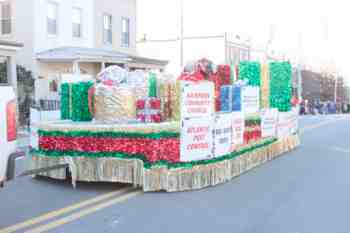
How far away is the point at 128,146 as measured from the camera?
7766 millimetres

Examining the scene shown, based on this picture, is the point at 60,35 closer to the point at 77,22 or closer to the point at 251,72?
the point at 77,22

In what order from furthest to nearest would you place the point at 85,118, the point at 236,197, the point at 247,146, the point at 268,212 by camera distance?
1. the point at 247,146
2. the point at 85,118
3. the point at 236,197
4. the point at 268,212

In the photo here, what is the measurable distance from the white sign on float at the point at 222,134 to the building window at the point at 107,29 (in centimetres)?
1931

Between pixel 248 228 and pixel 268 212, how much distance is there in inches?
32.8

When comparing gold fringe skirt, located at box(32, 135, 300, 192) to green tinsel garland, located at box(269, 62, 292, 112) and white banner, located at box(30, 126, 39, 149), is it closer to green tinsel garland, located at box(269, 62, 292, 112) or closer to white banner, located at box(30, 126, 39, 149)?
white banner, located at box(30, 126, 39, 149)

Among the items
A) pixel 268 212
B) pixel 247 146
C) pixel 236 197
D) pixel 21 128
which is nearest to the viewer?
pixel 268 212

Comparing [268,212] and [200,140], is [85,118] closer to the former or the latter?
[200,140]

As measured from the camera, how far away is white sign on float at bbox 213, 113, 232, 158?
836 cm

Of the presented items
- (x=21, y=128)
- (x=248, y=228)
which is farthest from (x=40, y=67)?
(x=248, y=228)

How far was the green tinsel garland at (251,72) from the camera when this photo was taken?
12.3 metres

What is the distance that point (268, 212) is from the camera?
6539 mm

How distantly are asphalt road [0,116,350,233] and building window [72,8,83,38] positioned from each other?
678 inches

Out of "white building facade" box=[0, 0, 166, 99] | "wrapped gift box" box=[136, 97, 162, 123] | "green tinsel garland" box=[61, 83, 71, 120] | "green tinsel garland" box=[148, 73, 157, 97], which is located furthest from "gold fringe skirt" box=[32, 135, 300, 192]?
"white building facade" box=[0, 0, 166, 99]

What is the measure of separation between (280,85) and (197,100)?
5443 millimetres
